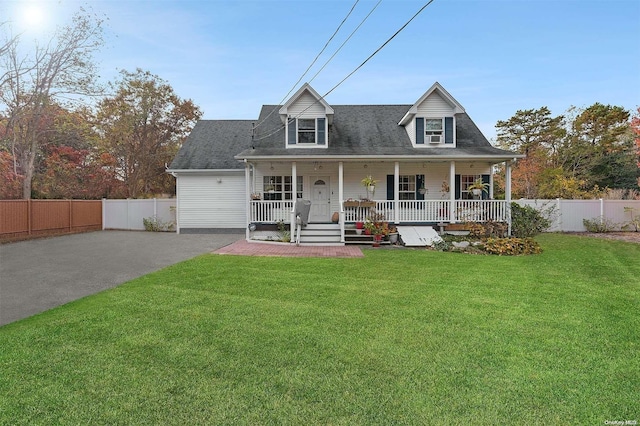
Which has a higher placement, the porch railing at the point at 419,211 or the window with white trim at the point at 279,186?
the window with white trim at the point at 279,186

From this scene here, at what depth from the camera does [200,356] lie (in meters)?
3.51

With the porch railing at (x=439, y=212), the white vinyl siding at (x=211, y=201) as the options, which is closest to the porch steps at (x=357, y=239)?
the porch railing at (x=439, y=212)

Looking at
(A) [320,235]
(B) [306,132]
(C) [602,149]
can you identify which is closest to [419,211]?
(A) [320,235]

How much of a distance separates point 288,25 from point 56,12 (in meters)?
13.4

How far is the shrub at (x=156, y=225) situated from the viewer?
722 inches

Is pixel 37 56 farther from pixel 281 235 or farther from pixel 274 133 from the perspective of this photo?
pixel 281 235

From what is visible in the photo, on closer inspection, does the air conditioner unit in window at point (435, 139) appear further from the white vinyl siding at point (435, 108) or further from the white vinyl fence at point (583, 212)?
the white vinyl fence at point (583, 212)

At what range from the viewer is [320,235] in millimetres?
13398

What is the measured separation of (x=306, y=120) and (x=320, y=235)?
5.68 m

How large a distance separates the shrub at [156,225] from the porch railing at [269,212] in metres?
6.93

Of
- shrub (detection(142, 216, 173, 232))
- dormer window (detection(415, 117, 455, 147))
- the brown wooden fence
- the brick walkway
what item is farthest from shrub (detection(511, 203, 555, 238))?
the brown wooden fence

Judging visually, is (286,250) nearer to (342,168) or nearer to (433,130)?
(342,168)

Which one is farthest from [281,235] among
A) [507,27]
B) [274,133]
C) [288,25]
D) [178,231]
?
[507,27]

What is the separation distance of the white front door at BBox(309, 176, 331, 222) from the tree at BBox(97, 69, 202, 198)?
1781cm
